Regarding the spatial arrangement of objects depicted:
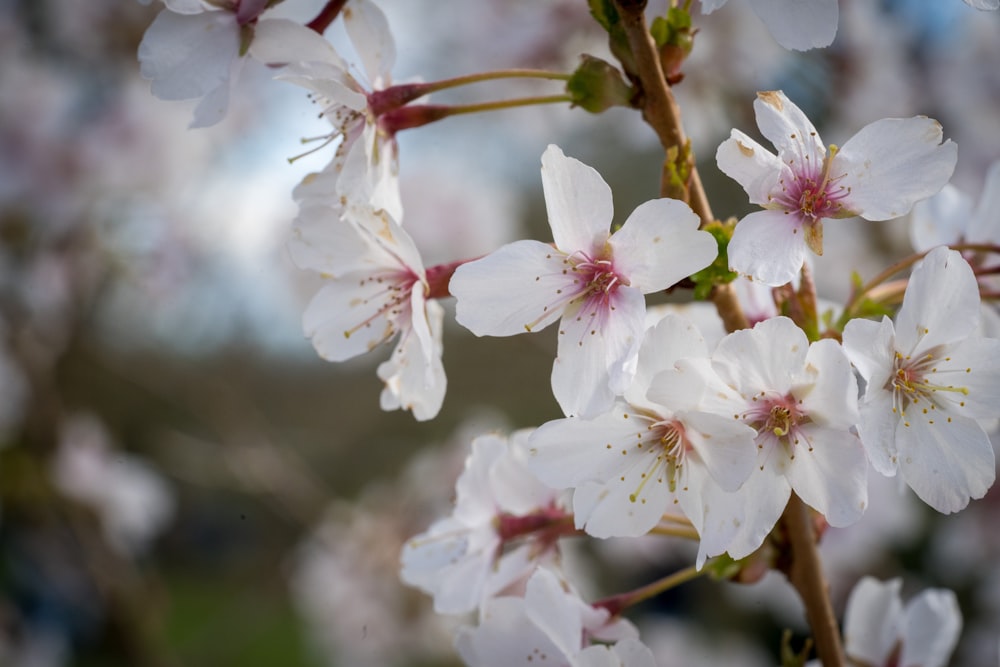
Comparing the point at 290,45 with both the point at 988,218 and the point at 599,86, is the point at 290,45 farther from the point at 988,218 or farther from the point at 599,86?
the point at 988,218

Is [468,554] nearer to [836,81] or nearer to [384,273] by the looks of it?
[384,273]

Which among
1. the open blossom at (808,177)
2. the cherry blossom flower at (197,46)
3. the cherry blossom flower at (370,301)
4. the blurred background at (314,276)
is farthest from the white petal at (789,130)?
the blurred background at (314,276)

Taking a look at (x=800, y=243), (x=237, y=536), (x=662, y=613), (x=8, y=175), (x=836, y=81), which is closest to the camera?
(x=800, y=243)

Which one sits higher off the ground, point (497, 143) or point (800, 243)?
point (800, 243)

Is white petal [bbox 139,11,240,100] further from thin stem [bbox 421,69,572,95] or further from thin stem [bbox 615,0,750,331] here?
thin stem [bbox 615,0,750,331]

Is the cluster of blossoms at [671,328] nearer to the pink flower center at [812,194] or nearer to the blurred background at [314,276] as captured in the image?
the pink flower center at [812,194]

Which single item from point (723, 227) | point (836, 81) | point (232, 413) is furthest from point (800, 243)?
point (232, 413)

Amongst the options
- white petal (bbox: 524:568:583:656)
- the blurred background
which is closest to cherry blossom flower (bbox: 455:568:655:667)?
white petal (bbox: 524:568:583:656)
